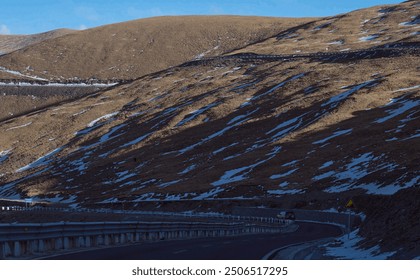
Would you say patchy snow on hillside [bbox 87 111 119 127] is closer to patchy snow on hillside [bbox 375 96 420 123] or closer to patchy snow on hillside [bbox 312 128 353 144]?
patchy snow on hillside [bbox 375 96 420 123]

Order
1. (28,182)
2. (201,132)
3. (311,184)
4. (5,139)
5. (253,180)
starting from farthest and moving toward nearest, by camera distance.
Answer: (5,139) < (201,132) < (28,182) < (253,180) < (311,184)

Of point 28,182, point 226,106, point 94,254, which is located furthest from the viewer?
point 226,106

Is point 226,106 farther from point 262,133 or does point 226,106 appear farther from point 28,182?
point 28,182

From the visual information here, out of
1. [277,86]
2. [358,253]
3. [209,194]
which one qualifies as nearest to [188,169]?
[209,194]

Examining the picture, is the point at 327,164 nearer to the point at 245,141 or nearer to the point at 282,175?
the point at 282,175

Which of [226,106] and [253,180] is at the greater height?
[226,106]

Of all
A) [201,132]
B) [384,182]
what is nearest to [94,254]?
[384,182]

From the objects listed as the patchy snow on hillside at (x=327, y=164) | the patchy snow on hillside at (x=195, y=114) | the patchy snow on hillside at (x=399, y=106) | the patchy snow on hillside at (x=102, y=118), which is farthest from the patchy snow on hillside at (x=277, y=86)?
the patchy snow on hillside at (x=327, y=164)

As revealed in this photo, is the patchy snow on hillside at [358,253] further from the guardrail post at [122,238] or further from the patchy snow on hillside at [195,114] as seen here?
the patchy snow on hillside at [195,114]
